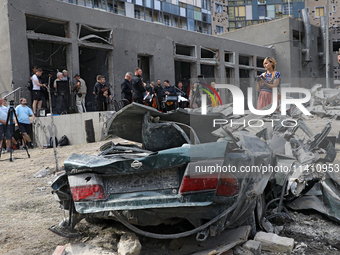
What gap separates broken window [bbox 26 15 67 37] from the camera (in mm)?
12708

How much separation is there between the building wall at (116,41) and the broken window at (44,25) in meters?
0.45

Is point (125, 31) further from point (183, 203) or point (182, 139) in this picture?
point (183, 203)

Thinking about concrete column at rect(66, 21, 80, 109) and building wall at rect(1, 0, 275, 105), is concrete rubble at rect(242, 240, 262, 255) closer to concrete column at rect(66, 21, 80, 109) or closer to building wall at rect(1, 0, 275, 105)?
building wall at rect(1, 0, 275, 105)

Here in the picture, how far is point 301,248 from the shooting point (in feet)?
9.15

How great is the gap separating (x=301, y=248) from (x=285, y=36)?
26.9 meters

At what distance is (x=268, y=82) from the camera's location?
5531mm

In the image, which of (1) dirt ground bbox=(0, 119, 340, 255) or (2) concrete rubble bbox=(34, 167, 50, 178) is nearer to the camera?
(1) dirt ground bbox=(0, 119, 340, 255)

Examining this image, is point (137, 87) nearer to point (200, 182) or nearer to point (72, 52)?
point (72, 52)

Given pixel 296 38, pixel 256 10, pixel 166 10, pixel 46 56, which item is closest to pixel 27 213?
pixel 46 56

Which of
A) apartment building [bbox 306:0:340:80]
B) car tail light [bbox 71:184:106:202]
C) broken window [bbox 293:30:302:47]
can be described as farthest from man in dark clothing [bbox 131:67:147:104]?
apartment building [bbox 306:0:340:80]

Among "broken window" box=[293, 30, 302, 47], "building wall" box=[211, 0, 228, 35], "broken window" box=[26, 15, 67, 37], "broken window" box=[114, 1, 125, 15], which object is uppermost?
"building wall" box=[211, 0, 228, 35]

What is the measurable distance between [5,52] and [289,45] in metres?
22.4

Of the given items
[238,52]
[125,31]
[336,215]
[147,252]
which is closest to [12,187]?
[147,252]

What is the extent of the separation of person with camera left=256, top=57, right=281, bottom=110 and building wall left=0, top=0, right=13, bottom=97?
959 centimetres
